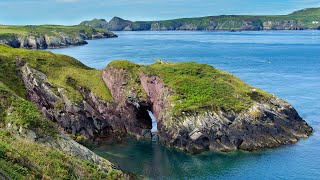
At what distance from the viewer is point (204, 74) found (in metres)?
90.8

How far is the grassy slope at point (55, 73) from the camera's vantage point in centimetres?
8947

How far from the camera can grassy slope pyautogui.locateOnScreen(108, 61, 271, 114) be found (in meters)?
80.1

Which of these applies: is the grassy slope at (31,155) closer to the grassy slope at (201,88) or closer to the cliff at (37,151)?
the cliff at (37,151)

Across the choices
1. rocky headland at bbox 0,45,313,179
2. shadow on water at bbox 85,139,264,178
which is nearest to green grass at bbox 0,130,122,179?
shadow on water at bbox 85,139,264,178

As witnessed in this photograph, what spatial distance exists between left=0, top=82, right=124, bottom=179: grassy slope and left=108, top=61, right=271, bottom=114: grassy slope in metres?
30.6

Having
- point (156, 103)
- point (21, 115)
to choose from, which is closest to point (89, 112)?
point (156, 103)

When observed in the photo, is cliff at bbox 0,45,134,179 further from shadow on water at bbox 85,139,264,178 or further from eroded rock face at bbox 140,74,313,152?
eroded rock face at bbox 140,74,313,152

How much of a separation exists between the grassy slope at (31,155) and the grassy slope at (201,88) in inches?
1205

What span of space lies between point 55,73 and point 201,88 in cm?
3435

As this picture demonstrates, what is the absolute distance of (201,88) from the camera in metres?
85.1

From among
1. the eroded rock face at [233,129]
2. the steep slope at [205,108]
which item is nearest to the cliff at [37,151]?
the eroded rock face at [233,129]

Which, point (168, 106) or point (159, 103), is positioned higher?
point (168, 106)

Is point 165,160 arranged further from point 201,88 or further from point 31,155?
point 31,155

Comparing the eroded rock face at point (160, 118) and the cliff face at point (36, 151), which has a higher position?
the cliff face at point (36, 151)
